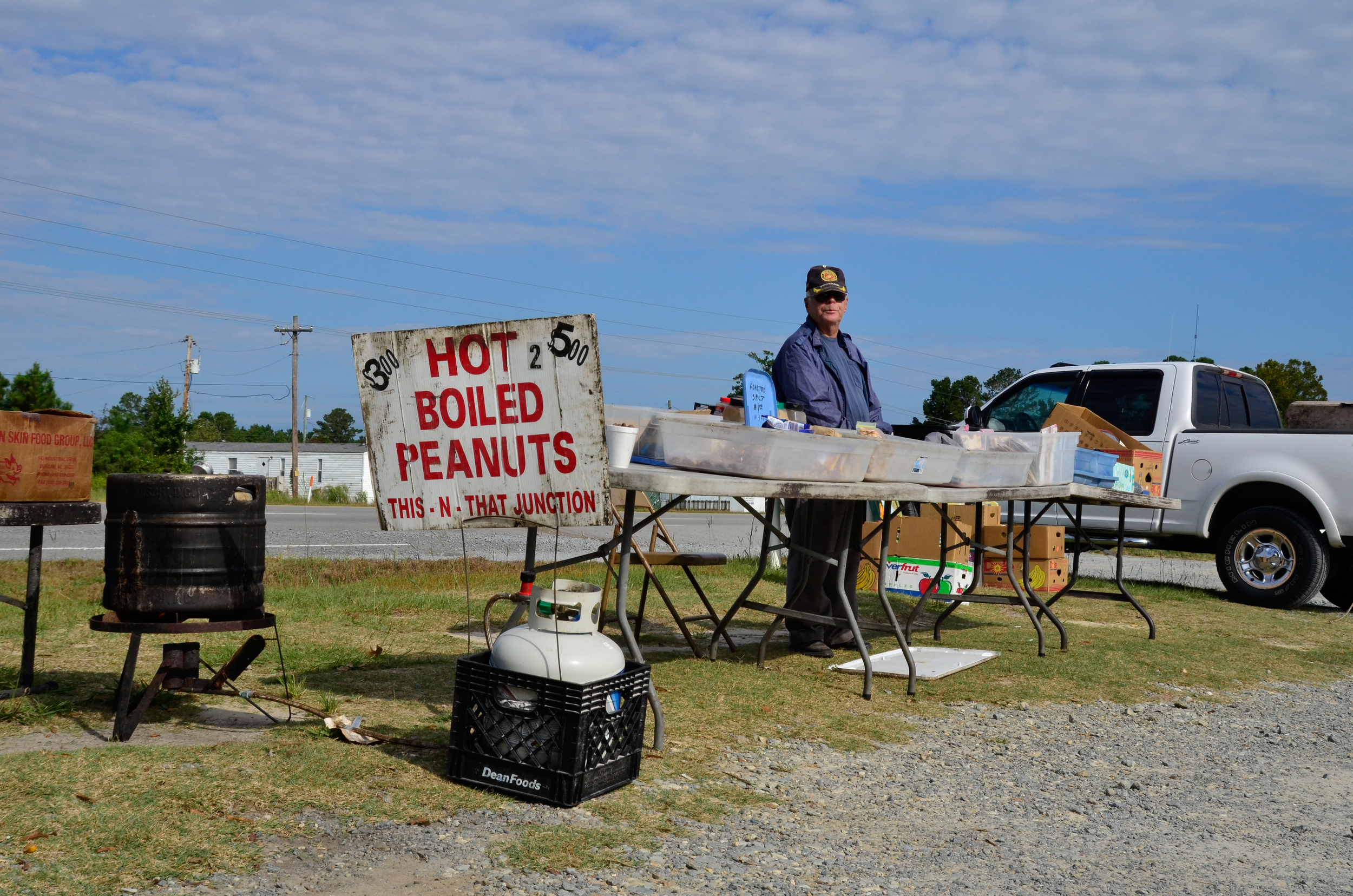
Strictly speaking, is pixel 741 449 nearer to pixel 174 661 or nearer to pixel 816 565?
pixel 816 565

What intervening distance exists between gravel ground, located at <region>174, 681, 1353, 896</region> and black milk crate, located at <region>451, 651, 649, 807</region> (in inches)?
4.0

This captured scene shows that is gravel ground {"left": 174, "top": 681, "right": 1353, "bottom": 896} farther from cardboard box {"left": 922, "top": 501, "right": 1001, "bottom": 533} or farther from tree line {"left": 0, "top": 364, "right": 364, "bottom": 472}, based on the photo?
tree line {"left": 0, "top": 364, "right": 364, "bottom": 472}

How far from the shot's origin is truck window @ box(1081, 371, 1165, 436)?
10.2 m

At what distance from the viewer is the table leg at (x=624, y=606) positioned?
12.6ft

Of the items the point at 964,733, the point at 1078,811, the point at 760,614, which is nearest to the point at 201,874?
the point at 1078,811

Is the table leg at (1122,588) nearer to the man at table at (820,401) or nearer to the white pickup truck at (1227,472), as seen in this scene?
the white pickup truck at (1227,472)

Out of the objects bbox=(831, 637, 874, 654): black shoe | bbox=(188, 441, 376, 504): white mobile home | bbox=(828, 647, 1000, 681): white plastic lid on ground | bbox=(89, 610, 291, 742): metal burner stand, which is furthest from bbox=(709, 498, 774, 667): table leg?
bbox=(188, 441, 376, 504): white mobile home

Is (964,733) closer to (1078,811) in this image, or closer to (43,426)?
(1078,811)

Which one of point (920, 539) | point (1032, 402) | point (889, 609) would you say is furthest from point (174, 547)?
point (1032, 402)

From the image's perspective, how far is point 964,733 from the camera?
4566 millimetres

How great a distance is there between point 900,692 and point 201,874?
342cm

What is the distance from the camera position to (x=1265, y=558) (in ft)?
31.6

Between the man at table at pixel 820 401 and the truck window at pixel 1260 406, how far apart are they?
21.7ft

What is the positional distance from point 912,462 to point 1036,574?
4489 mm
